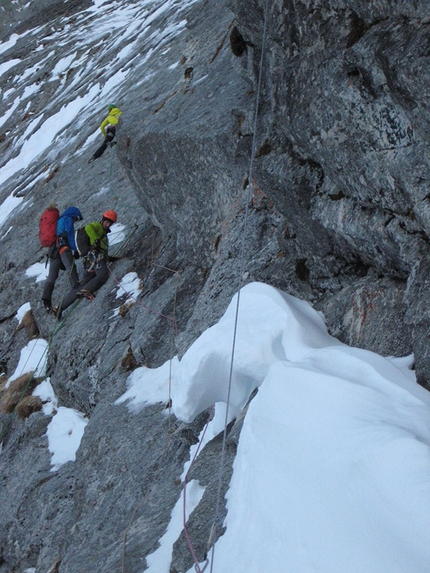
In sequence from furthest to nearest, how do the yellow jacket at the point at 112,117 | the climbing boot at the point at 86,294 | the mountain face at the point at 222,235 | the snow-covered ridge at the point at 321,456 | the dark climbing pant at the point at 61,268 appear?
the yellow jacket at the point at 112,117 < the dark climbing pant at the point at 61,268 < the climbing boot at the point at 86,294 < the mountain face at the point at 222,235 < the snow-covered ridge at the point at 321,456

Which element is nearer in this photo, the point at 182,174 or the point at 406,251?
the point at 406,251

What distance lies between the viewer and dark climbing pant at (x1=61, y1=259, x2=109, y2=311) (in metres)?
11.1

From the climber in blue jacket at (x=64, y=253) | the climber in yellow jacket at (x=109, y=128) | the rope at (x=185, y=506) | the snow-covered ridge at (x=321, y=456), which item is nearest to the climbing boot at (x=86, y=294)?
the climber in blue jacket at (x=64, y=253)

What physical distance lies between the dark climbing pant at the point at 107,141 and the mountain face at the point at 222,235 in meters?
1.75

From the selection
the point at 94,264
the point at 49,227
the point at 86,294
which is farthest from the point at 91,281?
the point at 49,227

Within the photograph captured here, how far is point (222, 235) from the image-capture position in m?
8.03

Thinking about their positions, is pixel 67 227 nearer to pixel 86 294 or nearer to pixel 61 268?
pixel 61 268

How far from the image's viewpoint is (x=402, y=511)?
2959 millimetres

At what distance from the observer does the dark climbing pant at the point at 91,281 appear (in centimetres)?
1109

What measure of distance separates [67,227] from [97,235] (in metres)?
0.71

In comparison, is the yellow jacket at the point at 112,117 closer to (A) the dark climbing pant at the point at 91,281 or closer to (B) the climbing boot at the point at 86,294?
(A) the dark climbing pant at the point at 91,281

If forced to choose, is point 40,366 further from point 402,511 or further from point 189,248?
point 402,511

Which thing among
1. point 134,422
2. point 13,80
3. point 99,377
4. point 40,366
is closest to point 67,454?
point 99,377

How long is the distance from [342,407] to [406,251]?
155 cm
